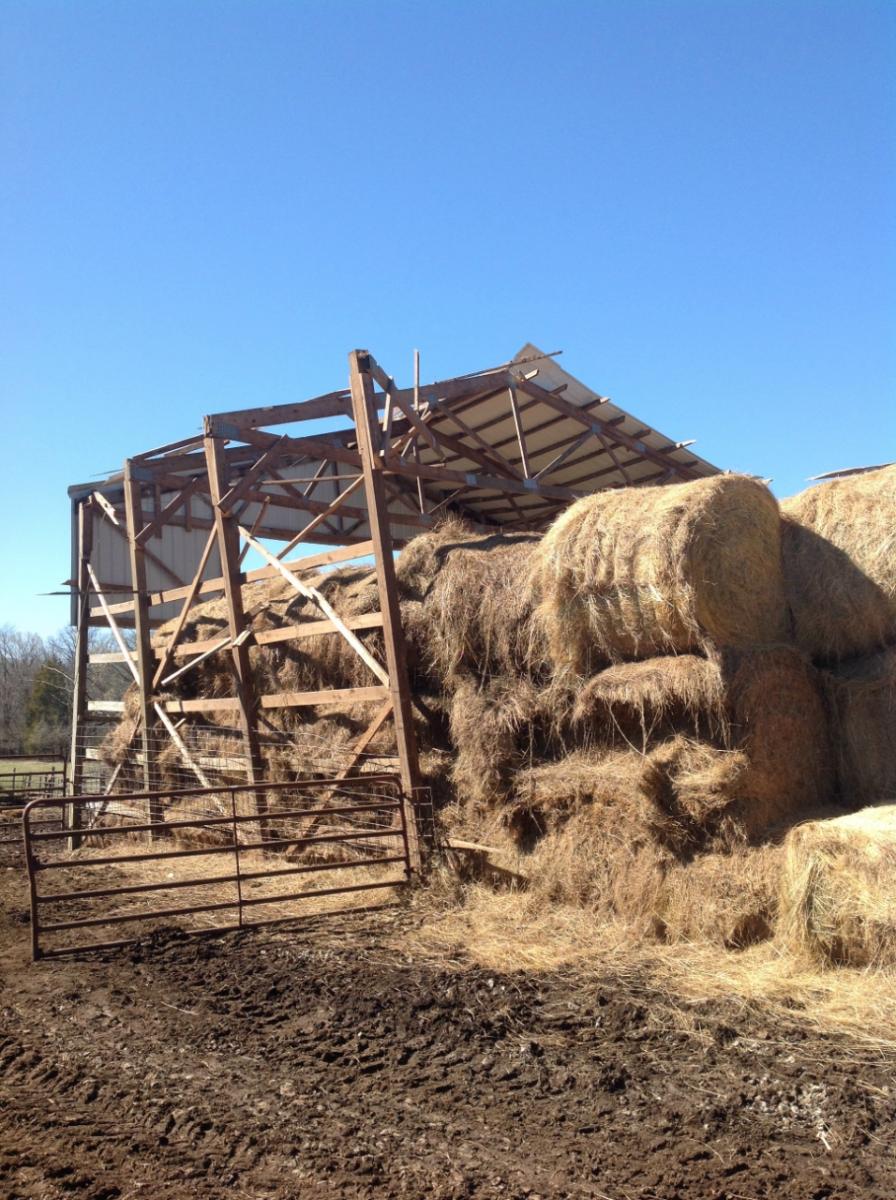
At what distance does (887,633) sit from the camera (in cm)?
755

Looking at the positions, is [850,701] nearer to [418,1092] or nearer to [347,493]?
[418,1092]

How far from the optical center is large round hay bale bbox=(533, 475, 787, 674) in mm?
7292

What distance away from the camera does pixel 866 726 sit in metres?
7.31

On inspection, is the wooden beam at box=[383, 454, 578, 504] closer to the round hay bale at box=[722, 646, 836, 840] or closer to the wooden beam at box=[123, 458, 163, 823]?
the round hay bale at box=[722, 646, 836, 840]

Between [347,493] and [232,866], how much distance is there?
15.0 feet

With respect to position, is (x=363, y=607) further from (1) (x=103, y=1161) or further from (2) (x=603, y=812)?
(1) (x=103, y=1161)

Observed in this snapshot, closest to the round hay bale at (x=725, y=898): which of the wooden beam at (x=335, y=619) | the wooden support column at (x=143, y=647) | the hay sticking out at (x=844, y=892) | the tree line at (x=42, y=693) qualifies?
the hay sticking out at (x=844, y=892)

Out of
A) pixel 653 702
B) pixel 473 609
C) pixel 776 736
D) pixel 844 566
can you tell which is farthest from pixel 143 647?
pixel 844 566

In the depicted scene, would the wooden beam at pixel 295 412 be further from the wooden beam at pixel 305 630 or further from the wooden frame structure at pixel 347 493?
the wooden beam at pixel 305 630

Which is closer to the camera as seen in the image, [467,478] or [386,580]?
[386,580]

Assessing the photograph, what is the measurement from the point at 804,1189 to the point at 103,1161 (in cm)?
303

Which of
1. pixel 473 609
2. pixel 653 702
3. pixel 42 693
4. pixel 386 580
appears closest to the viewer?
pixel 653 702

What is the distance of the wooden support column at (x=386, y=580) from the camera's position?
9.44 meters

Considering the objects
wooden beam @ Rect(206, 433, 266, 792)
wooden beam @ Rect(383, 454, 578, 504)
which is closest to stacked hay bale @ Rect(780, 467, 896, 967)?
wooden beam @ Rect(383, 454, 578, 504)
